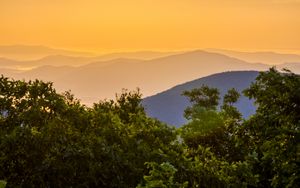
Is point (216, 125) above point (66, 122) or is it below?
above

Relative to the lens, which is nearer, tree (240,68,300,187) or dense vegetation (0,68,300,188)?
dense vegetation (0,68,300,188)

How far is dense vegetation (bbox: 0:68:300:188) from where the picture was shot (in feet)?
89.0

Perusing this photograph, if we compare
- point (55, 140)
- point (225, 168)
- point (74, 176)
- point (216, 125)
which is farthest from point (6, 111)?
point (216, 125)

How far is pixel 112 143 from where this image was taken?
31328 mm

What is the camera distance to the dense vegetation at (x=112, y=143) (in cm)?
2712

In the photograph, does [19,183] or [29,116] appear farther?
[29,116]

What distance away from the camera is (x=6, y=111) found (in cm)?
3148

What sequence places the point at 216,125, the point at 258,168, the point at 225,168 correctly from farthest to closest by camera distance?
1. the point at 216,125
2. the point at 258,168
3. the point at 225,168

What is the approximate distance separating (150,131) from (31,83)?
8.89 meters

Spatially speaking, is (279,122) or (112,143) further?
(112,143)

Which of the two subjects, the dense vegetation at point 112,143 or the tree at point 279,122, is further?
the tree at point 279,122

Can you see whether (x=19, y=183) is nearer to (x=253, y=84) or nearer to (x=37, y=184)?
(x=37, y=184)

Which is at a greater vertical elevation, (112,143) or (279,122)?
(279,122)

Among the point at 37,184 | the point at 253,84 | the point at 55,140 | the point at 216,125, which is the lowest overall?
the point at 37,184
